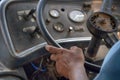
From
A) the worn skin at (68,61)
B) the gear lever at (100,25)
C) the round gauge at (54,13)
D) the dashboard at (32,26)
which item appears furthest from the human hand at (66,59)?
the round gauge at (54,13)

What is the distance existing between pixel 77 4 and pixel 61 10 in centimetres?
10

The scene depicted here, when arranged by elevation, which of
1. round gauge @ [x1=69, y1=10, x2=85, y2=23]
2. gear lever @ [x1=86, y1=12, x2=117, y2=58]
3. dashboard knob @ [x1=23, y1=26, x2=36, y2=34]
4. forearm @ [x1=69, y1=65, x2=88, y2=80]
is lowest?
round gauge @ [x1=69, y1=10, x2=85, y2=23]

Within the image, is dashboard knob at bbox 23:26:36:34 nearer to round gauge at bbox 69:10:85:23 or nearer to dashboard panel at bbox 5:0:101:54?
dashboard panel at bbox 5:0:101:54

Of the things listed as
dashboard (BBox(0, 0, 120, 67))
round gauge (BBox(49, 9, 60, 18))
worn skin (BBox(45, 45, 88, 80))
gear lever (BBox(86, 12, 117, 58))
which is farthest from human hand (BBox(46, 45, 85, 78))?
round gauge (BBox(49, 9, 60, 18))

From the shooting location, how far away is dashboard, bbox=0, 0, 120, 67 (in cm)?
125

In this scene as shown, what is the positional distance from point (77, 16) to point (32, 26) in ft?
0.71

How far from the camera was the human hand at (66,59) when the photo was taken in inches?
40.6

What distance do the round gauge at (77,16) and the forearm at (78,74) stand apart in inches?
15.3

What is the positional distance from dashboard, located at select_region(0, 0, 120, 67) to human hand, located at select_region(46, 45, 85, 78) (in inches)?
8.2

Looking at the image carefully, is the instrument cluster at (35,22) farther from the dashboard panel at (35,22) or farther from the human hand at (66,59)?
the human hand at (66,59)

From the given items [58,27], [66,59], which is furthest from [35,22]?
[66,59]

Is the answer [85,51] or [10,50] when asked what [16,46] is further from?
[85,51]

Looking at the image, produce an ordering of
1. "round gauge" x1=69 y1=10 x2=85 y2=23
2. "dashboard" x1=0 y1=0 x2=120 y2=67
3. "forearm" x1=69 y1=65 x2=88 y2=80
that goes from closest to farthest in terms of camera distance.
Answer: "forearm" x1=69 y1=65 x2=88 y2=80 → "dashboard" x1=0 y1=0 x2=120 y2=67 → "round gauge" x1=69 y1=10 x2=85 y2=23

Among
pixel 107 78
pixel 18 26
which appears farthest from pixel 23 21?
pixel 107 78
